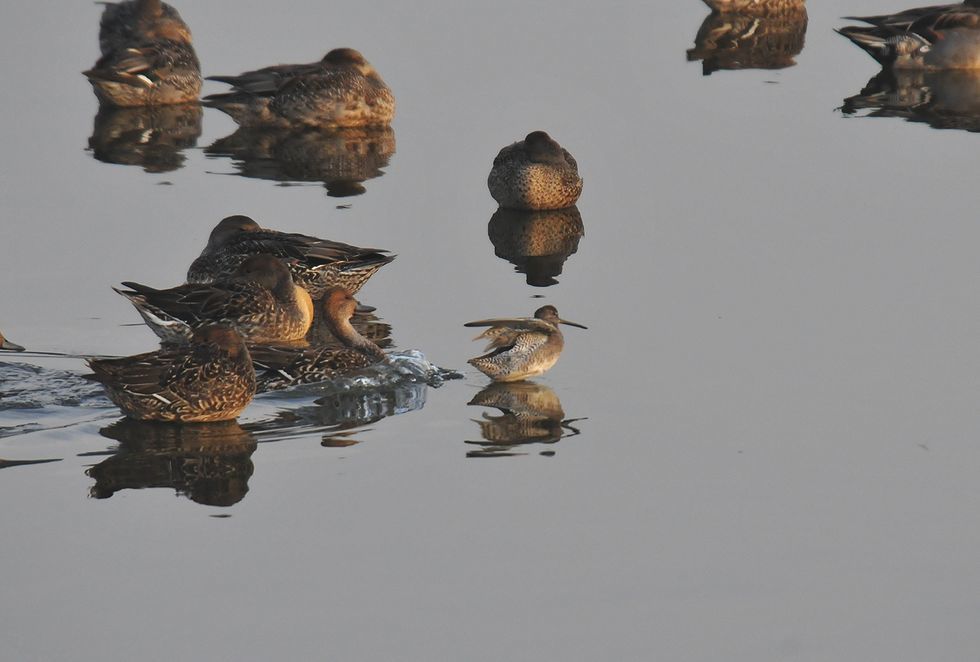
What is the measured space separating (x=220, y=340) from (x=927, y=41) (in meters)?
13.3

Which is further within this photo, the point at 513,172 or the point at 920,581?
the point at 513,172

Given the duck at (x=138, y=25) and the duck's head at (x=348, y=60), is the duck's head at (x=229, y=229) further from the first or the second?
the duck at (x=138, y=25)

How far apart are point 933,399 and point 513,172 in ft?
19.3

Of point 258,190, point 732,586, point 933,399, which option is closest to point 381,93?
point 258,190

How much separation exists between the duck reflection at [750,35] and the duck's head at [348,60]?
433cm

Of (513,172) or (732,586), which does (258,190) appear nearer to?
(513,172)

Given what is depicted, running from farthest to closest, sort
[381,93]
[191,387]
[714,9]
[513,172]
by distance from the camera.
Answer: [714,9] → [381,93] → [513,172] → [191,387]

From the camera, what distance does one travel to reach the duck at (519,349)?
1113cm

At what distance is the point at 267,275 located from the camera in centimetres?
1248

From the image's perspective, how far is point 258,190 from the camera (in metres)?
15.9

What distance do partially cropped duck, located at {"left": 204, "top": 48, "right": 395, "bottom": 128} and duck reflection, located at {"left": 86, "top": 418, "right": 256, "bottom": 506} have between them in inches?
341

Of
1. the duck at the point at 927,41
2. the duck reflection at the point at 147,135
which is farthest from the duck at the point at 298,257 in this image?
the duck at the point at 927,41

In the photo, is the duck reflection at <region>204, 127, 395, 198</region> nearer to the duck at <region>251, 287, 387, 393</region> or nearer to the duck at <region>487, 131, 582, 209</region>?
the duck at <region>487, 131, 582, 209</region>

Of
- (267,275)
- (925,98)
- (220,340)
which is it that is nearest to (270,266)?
(267,275)
